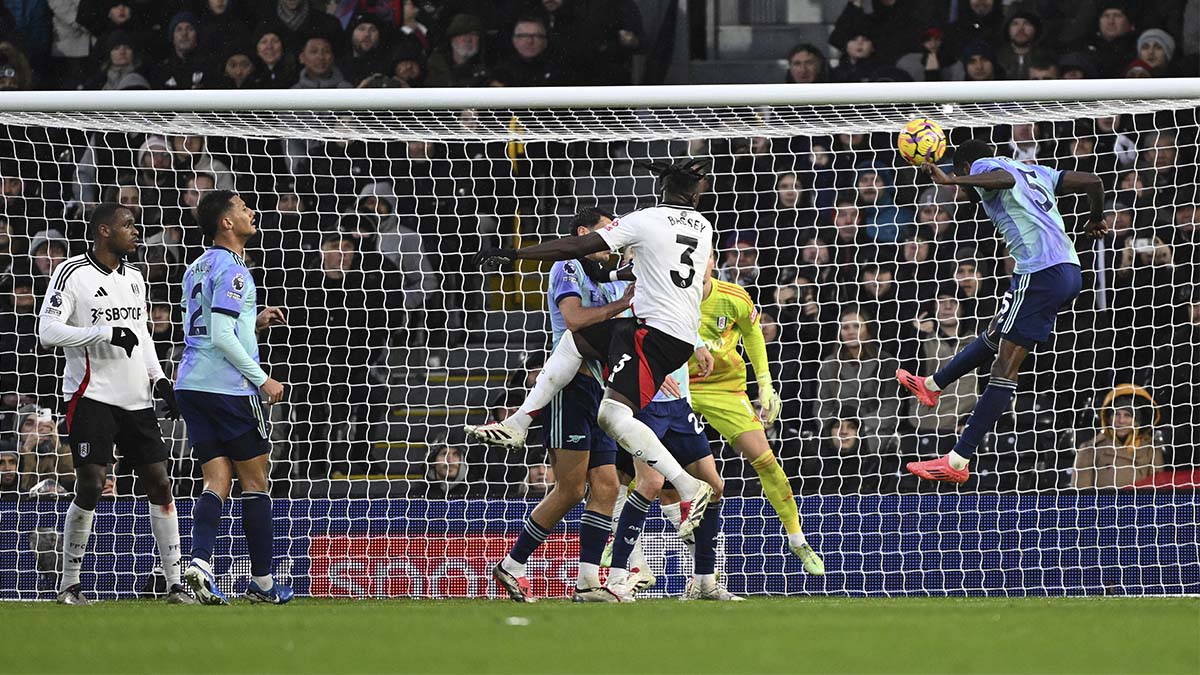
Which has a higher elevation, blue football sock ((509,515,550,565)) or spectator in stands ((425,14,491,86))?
spectator in stands ((425,14,491,86))

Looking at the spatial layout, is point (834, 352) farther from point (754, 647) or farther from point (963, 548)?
point (754, 647)

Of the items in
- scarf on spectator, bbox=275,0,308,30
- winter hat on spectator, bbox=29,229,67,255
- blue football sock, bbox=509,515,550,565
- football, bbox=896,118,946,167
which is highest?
scarf on spectator, bbox=275,0,308,30

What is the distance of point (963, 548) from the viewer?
33.6ft

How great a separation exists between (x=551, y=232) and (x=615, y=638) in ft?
19.5

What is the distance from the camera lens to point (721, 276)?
11430 mm

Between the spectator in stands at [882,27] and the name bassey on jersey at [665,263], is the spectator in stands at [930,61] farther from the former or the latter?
the name bassey on jersey at [665,263]

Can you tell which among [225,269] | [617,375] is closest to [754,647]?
[617,375]

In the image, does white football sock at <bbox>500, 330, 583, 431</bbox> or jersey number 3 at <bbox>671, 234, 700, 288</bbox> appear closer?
jersey number 3 at <bbox>671, 234, 700, 288</bbox>

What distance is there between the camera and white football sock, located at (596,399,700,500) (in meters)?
7.72

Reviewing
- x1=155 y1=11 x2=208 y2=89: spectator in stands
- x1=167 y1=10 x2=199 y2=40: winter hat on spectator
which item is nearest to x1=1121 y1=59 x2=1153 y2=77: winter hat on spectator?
x1=155 y1=11 x2=208 y2=89: spectator in stands

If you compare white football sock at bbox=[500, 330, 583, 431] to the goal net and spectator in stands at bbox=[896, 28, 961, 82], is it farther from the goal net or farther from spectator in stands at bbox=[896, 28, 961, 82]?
spectator in stands at bbox=[896, 28, 961, 82]

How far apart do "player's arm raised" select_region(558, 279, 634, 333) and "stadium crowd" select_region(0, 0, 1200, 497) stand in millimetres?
1848

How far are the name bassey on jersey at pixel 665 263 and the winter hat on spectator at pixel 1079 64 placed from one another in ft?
17.9

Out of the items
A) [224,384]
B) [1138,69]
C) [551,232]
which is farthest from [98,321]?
[1138,69]
